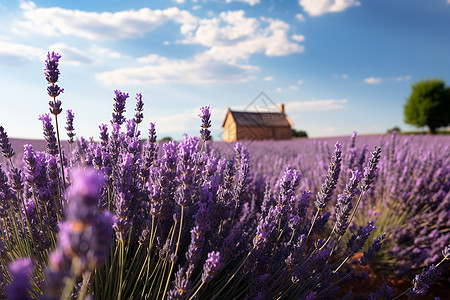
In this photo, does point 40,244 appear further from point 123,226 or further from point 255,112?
point 255,112

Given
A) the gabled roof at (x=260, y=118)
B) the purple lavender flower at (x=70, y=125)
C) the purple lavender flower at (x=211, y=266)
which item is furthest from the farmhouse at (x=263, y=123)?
the purple lavender flower at (x=211, y=266)

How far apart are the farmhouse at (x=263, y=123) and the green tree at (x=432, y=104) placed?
63.4 feet

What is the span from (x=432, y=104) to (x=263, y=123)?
22.9 meters

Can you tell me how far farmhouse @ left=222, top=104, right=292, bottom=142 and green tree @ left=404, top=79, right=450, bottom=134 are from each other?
63.4 ft

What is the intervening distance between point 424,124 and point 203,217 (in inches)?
1732

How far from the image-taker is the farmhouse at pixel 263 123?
87.1 feet

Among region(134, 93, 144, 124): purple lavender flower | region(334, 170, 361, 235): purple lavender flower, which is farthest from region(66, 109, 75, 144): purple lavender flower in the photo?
region(334, 170, 361, 235): purple lavender flower

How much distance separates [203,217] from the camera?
3.96 ft

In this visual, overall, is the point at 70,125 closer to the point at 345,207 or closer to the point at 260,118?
the point at 345,207

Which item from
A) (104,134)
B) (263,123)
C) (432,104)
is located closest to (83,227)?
(104,134)

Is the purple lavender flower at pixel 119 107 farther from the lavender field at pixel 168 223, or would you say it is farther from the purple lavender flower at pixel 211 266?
the purple lavender flower at pixel 211 266

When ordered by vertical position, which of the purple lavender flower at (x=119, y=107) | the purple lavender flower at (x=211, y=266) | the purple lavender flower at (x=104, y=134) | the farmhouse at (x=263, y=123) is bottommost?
the purple lavender flower at (x=211, y=266)

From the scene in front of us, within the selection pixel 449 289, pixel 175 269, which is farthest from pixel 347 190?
pixel 449 289

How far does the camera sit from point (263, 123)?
2755 centimetres
